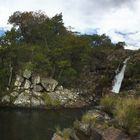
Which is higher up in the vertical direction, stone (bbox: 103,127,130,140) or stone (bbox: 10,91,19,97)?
stone (bbox: 103,127,130,140)

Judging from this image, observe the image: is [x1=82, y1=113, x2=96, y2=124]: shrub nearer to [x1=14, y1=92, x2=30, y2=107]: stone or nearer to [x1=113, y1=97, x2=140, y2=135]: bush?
[x1=113, y1=97, x2=140, y2=135]: bush

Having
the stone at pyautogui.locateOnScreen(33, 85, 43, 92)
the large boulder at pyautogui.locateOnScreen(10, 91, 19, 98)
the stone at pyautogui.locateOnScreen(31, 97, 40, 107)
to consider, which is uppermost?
the stone at pyautogui.locateOnScreen(33, 85, 43, 92)

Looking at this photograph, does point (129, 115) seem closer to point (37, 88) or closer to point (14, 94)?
point (14, 94)

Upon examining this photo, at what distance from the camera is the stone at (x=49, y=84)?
72.6m

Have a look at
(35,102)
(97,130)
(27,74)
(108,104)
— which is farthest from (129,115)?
(27,74)

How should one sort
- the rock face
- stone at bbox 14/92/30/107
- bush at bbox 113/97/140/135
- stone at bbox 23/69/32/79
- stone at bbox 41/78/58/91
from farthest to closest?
1. stone at bbox 23/69/32/79
2. stone at bbox 41/78/58/91
3. the rock face
4. stone at bbox 14/92/30/107
5. bush at bbox 113/97/140/135

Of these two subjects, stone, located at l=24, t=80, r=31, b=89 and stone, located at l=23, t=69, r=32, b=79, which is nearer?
stone, located at l=24, t=80, r=31, b=89

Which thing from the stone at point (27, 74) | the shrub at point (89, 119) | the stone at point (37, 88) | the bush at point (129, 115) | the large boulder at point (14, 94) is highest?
the stone at point (27, 74)

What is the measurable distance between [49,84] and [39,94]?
3800mm

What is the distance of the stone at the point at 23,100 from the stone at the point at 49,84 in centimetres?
512

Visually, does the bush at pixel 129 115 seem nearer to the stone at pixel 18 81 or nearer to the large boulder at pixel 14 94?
the large boulder at pixel 14 94

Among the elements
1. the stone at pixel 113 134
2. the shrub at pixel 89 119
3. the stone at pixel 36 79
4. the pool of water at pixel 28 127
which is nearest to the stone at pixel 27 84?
the stone at pixel 36 79

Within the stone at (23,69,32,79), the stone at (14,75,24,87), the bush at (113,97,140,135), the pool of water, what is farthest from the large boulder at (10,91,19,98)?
the bush at (113,97,140,135)

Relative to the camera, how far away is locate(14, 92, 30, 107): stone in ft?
216
